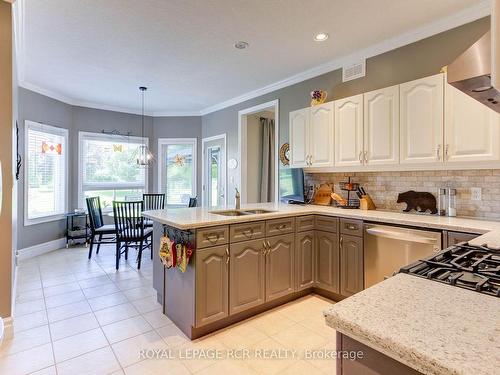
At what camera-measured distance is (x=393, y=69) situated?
296cm

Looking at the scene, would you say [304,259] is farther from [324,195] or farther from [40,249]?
[40,249]

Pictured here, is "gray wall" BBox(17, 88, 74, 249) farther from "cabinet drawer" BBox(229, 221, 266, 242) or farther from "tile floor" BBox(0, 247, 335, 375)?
"cabinet drawer" BBox(229, 221, 266, 242)

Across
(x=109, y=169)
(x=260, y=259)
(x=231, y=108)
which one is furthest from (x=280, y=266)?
(x=109, y=169)

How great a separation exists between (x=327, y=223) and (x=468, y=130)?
1.40 meters

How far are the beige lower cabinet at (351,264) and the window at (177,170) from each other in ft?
13.2

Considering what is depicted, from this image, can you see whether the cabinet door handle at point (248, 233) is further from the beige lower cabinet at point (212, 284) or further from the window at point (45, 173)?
the window at point (45, 173)

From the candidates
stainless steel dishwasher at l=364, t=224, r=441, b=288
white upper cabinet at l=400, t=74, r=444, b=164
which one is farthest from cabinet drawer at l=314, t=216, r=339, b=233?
white upper cabinet at l=400, t=74, r=444, b=164

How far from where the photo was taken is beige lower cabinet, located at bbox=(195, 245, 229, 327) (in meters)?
2.18

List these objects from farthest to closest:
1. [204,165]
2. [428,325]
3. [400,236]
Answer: [204,165], [400,236], [428,325]

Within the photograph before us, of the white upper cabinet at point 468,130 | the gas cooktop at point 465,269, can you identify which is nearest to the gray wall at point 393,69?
the white upper cabinet at point 468,130

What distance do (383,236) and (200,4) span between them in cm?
248

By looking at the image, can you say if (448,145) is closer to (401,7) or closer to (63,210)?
(401,7)

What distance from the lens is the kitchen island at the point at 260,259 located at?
2193 mm

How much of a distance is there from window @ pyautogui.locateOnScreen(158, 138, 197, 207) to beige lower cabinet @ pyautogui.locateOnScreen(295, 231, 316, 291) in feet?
12.1
